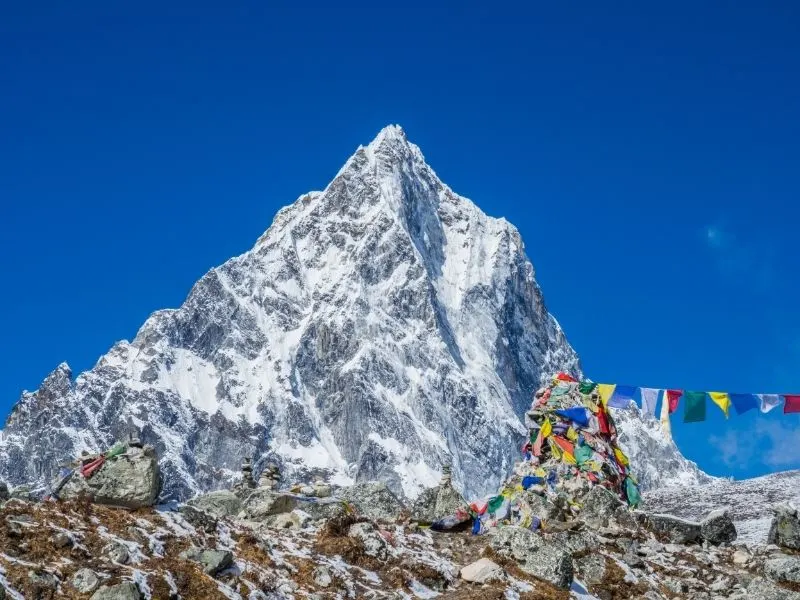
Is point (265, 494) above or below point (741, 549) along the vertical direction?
below

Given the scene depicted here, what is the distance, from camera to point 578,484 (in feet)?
88.4

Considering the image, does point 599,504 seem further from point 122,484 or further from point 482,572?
point 122,484

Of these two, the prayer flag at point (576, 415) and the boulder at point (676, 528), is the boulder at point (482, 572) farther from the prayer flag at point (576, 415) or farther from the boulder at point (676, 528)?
the prayer flag at point (576, 415)

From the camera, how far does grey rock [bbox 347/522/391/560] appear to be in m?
19.2

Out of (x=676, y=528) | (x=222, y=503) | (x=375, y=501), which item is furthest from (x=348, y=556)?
(x=676, y=528)

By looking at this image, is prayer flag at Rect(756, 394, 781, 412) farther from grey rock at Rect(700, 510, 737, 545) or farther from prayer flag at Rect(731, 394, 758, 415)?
grey rock at Rect(700, 510, 737, 545)

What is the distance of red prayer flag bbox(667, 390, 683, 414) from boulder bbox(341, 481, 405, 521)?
36.4 ft

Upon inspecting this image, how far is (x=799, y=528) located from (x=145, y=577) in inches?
697

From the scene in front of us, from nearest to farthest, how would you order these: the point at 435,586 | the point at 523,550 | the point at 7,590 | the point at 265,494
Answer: the point at 7,590 < the point at 435,586 < the point at 523,550 < the point at 265,494

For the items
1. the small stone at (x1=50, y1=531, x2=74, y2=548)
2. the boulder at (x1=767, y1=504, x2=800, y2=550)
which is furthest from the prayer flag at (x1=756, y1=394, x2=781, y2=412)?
the small stone at (x1=50, y1=531, x2=74, y2=548)

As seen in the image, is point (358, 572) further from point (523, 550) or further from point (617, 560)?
point (617, 560)

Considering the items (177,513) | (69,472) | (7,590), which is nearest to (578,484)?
(177,513)

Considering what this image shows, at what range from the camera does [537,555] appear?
63.3ft

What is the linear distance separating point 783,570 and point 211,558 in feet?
44.1
